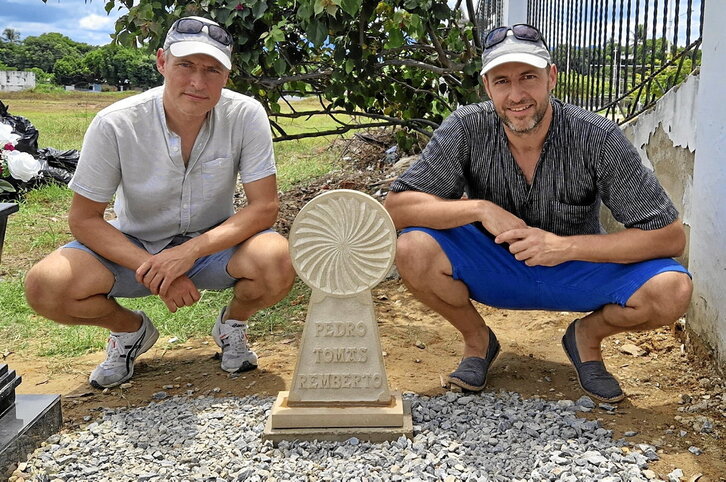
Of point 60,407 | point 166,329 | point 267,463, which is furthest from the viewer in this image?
point 166,329

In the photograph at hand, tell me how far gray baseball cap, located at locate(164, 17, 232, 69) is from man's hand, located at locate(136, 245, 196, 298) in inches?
33.3

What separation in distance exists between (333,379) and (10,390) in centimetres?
125

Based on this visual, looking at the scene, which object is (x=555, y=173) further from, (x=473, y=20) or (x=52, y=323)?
(x=52, y=323)

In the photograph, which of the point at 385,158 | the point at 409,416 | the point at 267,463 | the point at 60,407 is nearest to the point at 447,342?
the point at 409,416

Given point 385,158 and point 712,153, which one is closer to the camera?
point 712,153

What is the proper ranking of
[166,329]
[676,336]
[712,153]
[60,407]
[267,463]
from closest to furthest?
[267,463], [60,407], [712,153], [676,336], [166,329]

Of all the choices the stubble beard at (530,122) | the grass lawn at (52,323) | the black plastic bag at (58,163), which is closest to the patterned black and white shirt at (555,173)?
the stubble beard at (530,122)

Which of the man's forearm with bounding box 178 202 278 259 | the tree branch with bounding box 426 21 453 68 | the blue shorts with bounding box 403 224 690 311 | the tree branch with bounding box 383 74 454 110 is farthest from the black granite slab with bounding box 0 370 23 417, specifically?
the tree branch with bounding box 383 74 454 110

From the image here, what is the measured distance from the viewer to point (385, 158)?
9.38m

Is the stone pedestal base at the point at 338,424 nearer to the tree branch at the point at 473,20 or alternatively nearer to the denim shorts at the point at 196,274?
the denim shorts at the point at 196,274

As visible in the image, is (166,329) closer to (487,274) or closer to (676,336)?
(487,274)

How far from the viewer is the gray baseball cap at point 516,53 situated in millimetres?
2883

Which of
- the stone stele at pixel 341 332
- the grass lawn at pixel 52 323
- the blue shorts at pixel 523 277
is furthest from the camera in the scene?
the grass lawn at pixel 52 323

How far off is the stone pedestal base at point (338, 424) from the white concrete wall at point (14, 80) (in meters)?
56.6
